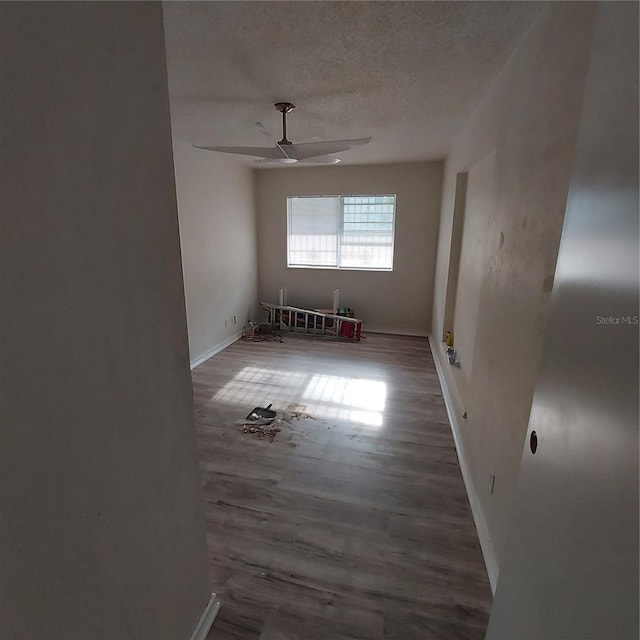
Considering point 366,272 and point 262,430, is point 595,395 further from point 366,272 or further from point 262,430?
point 366,272

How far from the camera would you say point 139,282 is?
95 centimetres

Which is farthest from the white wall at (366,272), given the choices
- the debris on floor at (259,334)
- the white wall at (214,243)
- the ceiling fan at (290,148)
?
the ceiling fan at (290,148)

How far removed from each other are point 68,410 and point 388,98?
2713mm

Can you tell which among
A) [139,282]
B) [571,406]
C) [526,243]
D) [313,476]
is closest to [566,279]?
[571,406]

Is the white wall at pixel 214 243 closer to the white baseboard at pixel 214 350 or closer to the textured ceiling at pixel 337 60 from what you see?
the white baseboard at pixel 214 350

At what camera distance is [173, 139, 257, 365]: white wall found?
3.97m

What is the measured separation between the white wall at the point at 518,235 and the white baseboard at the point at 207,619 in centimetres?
121

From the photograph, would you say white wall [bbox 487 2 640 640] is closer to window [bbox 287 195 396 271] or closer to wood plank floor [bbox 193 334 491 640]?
wood plank floor [bbox 193 334 491 640]

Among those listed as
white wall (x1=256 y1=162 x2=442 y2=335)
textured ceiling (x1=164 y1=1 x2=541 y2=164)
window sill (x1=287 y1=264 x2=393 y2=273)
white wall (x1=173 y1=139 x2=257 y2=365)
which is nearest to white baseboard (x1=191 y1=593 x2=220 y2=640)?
textured ceiling (x1=164 y1=1 x2=541 y2=164)

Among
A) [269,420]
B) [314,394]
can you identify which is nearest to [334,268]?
[314,394]

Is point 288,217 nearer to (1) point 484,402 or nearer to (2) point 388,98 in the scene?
(2) point 388,98

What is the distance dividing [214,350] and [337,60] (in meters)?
3.59

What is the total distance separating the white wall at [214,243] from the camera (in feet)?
13.0

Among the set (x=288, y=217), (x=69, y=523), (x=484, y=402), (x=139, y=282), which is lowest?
(x=484, y=402)
